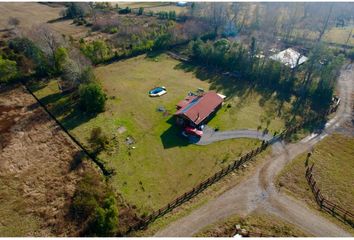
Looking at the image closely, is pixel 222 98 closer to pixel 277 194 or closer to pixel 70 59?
pixel 277 194

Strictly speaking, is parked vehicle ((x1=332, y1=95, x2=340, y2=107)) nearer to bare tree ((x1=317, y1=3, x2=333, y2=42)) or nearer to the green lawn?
the green lawn

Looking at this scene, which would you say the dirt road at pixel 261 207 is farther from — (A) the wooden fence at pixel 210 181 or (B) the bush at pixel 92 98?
(B) the bush at pixel 92 98

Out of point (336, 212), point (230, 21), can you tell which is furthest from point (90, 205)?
point (230, 21)

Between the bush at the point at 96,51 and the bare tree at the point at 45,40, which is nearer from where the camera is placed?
the bare tree at the point at 45,40

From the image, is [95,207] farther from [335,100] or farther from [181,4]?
[181,4]

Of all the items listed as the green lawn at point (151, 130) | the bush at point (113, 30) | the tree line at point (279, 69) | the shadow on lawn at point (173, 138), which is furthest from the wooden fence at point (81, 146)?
the bush at point (113, 30)

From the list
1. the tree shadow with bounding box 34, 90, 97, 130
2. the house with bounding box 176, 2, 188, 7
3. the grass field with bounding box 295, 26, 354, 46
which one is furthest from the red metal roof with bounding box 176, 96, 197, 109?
the house with bounding box 176, 2, 188, 7
